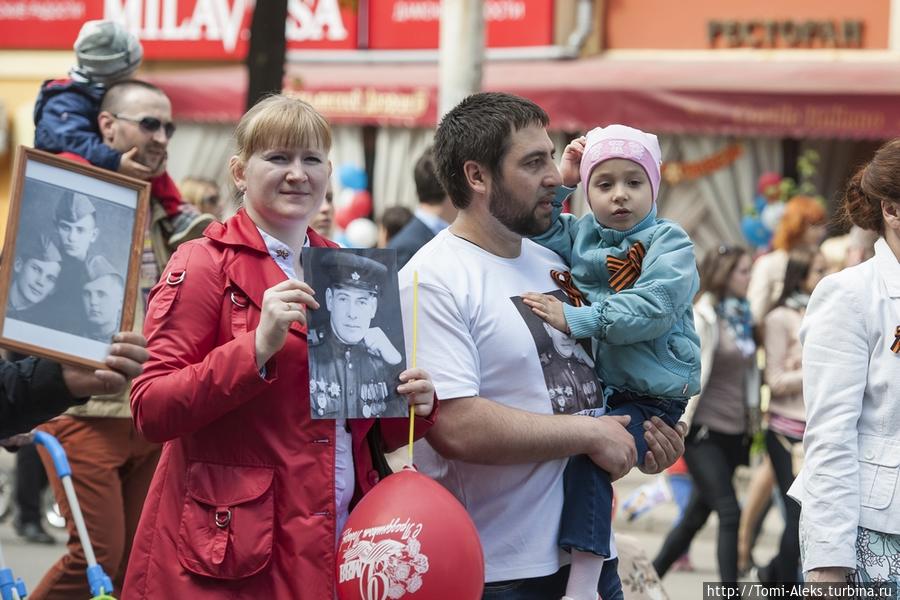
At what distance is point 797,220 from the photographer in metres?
10.4

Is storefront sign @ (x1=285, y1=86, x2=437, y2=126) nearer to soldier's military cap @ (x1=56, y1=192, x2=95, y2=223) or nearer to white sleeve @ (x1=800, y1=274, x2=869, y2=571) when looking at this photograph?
white sleeve @ (x1=800, y1=274, x2=869, y2=571)

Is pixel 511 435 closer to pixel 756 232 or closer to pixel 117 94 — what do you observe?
pixel 117 94

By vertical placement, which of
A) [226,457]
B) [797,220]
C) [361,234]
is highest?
[797,220]

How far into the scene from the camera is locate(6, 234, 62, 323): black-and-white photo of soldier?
312cm

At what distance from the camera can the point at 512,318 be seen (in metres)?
3.62

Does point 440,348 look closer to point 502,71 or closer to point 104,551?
point 104,551

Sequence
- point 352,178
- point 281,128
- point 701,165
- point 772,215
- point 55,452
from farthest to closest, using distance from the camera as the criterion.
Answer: point 352,178 → point 701,165 → point 772,215 → point 55,452 → point 281,128

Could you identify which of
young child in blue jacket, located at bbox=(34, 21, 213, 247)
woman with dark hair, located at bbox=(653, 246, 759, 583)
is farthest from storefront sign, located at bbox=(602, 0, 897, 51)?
young child in blue jacket, located at bbox=(34, 21, 213, 247)

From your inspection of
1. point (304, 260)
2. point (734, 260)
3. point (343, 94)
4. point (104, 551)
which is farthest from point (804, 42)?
point (304, 260)

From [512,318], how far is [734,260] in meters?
5.15

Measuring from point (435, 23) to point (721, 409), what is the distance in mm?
10002

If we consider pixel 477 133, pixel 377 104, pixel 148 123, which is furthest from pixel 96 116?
Answer: pixel 377 104

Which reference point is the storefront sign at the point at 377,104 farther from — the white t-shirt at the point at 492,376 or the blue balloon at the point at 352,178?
the white t-shirt at the point at 492,376

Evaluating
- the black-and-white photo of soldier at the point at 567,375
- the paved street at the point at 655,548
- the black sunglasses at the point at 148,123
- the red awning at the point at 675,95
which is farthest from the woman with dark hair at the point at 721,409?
the red awning at the point at 675,95
